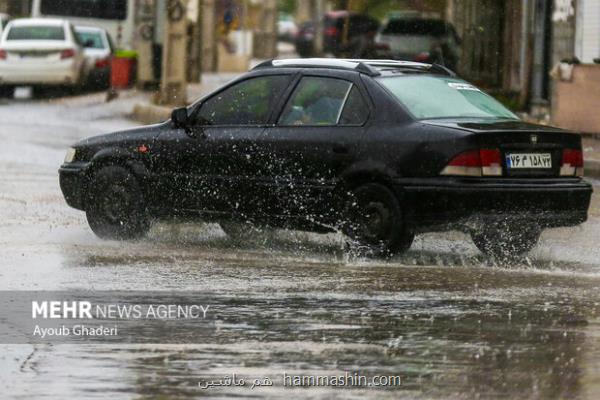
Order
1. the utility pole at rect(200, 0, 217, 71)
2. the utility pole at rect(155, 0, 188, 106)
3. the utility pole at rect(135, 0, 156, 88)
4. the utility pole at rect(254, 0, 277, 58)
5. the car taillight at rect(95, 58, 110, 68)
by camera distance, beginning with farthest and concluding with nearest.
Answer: the utility pole at rect(254, 0, 277, 58)
the utility pole at rect(200, 0, 217, 71)
the utility pole at rect(135, 0, 156, 88)
the car taillight at rect(95, 58, 110, 68)
the utility pole at rect(155, 0, 188, 106)

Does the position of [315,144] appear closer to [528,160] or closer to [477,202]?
[477,202]

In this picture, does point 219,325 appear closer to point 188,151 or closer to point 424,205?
point 424,205

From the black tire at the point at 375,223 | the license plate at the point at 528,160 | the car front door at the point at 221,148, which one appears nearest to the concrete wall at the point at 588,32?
the car front door at the point at 221,148

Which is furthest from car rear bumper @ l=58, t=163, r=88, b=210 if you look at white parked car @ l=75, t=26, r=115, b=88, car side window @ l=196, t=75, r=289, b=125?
white parked car @ l=75, t=26, r=115, b=88

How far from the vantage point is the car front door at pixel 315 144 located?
38.8 ft

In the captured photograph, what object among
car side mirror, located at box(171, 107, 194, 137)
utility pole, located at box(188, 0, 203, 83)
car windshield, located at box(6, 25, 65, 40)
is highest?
car side mirror, located at box(171, 107, 194, 137)

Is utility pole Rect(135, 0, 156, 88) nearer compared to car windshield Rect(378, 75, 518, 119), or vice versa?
car windshield Rect(378, 75, 518, 119)

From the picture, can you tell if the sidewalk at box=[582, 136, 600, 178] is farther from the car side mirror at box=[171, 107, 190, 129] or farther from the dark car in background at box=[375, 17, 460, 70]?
the dark car in background at box=[375, 17, 460, 70]

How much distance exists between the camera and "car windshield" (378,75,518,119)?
11.9 metres

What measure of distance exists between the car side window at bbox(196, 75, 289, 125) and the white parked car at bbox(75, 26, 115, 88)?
83.2 ft

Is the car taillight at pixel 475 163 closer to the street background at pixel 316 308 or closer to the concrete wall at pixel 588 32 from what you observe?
the street background at pixel 316 308

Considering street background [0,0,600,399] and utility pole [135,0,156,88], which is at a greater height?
street background [0,0,600,399]

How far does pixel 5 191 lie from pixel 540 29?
17.7 meters

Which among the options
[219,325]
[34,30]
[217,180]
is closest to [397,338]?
[219,325]
